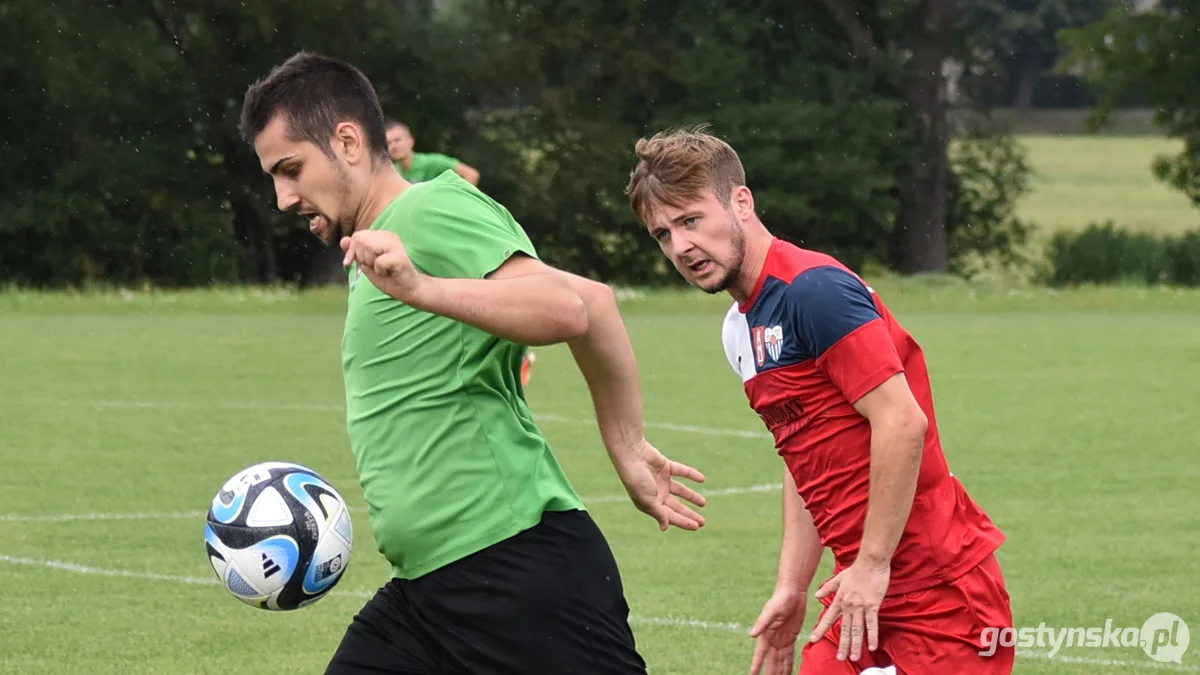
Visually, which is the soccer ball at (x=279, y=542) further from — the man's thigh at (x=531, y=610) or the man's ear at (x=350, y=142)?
the man's ear at (x=350, y=142)

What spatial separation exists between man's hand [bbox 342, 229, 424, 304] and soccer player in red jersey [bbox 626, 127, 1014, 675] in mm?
863

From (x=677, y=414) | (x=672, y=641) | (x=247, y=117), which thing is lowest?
(x=677, y=414)

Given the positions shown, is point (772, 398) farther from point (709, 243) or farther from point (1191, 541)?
point (1191, 541)

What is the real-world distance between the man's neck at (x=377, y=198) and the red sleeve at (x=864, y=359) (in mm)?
1055

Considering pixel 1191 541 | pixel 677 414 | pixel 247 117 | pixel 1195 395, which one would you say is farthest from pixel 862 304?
pixel 1195 395

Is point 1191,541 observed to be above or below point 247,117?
below

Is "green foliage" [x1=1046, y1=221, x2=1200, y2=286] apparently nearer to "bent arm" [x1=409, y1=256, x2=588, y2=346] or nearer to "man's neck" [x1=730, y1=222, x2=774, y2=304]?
"man's neck" [x1=730, y1=222, x2=774, y2=304]

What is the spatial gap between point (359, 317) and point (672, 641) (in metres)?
3.27

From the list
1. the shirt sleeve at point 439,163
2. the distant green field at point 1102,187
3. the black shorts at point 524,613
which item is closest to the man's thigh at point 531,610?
the black shorts at point 524,613

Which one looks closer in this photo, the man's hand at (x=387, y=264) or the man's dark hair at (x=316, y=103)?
the man's hand at (x=387, y=264)

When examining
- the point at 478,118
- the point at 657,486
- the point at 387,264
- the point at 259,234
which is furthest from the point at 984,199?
the point at 387,264

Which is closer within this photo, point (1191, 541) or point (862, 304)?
point (862, 304)

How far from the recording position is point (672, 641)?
6891mm

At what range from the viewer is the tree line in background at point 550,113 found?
3306 centimetres
